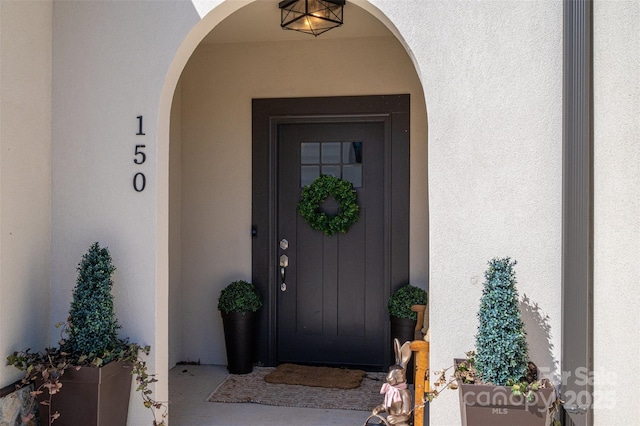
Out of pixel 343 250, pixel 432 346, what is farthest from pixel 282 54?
pixel 432 346

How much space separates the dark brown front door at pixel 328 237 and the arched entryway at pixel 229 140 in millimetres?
93

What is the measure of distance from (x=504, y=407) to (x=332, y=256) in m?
2.29

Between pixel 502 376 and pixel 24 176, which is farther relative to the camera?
pixel 24 176

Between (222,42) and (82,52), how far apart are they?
64.1 inches

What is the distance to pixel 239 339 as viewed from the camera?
13.4 ft

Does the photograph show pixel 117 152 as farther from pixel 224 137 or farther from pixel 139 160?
pixel 224 137

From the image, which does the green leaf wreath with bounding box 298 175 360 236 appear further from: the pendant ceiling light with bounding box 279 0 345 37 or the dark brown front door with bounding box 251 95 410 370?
the pendant ceiling light with bounding box 279 0 345 37

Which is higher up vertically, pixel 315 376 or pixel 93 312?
pixel 93 312

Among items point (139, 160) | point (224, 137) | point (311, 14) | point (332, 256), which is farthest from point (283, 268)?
point (311, 14)

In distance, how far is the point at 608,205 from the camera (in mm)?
2271

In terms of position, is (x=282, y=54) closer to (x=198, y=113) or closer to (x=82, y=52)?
(x=198, y=113)

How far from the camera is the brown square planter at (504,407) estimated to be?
6.94ft

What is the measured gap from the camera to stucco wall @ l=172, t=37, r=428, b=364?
13.8 ft

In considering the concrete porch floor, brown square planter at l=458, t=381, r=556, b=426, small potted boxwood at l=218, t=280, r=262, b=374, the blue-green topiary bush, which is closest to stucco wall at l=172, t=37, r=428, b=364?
small potted boxwood at l=218, t=280, r=262, b=374
